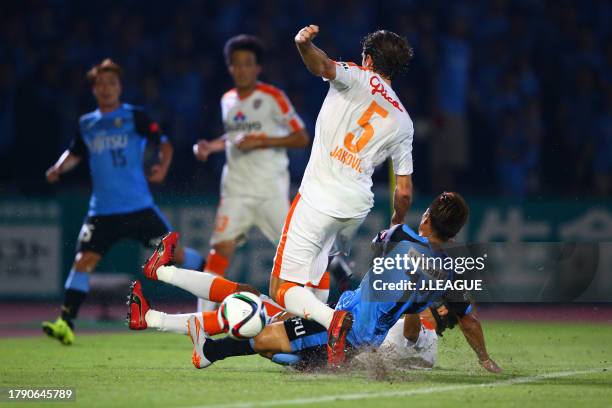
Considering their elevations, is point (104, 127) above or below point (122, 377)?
above

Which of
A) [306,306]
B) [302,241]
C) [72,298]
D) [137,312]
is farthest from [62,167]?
[306,306]

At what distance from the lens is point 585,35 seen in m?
16.8

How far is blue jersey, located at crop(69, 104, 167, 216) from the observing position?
1119 centimetres

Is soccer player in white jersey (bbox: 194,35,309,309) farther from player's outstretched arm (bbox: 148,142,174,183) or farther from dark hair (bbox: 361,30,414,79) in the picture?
dark hair (bbox: 361,30,414,79)

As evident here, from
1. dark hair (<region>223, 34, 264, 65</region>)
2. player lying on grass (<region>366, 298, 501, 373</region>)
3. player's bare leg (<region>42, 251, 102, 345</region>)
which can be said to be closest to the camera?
player lying on grass (<region>366, 298, 501, 373</region>)

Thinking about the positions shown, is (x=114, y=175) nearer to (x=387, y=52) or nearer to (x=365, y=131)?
(x=365, y=131)

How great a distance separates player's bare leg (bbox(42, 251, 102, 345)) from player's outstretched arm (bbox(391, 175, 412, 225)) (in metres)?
3.63

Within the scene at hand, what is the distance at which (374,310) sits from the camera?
25.4ft

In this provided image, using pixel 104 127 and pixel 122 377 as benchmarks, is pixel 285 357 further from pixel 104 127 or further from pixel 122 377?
pixel 104 127

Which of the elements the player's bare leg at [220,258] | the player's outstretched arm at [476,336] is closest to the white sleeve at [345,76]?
the player's outstretched arm at [476,336]

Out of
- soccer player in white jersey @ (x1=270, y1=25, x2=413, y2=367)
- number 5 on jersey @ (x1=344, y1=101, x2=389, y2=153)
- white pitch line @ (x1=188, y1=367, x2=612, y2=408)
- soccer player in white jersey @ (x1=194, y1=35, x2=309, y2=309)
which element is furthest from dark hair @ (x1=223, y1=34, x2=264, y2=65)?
white pitch line @ (x1=188, y1=367, x2=612, y2=408)

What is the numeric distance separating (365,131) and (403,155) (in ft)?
1.29

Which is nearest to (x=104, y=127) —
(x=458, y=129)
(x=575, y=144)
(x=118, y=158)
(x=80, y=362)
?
(x=118, y=158)

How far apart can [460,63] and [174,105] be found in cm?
393
